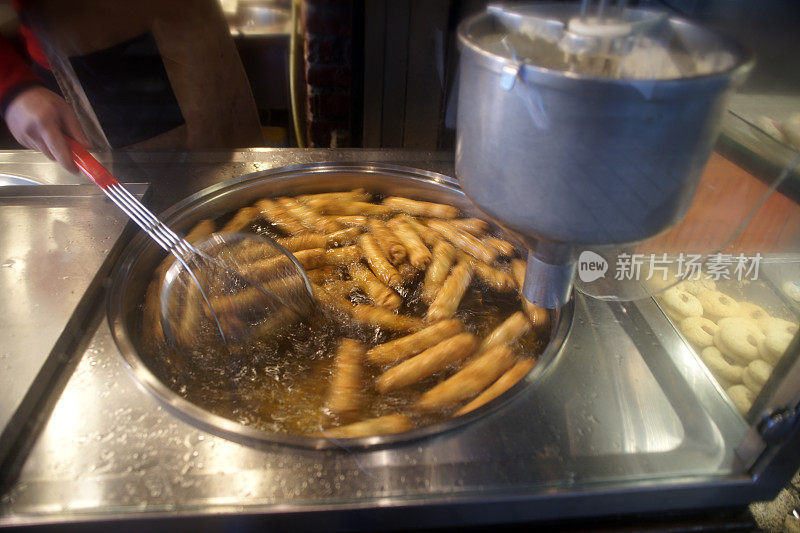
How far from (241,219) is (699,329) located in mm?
1101

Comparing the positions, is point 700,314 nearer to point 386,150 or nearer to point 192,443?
point 386,150

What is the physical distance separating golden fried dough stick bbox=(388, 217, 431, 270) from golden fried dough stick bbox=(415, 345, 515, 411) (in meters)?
0.34

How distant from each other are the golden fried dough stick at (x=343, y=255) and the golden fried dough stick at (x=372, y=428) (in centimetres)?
49

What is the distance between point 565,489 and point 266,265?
679 mm

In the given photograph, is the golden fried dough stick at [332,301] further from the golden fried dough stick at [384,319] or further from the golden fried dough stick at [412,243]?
the golden fried dough stick at [412,243]

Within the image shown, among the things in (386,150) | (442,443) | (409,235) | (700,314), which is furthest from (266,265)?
(700,314)

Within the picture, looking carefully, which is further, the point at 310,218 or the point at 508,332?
the point at 310,218

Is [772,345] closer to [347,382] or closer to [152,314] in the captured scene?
[347,382]

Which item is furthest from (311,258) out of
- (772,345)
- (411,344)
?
(772,345)

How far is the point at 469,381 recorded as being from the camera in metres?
0.91

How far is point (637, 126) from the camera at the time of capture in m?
0.51

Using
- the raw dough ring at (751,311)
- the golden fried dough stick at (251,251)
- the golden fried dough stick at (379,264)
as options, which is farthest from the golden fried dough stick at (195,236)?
the raw dough ring at (751,311)

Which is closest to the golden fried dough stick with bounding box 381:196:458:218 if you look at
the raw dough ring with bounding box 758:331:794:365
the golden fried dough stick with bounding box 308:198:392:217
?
the golden fried dough stick with bounding box 308:198:392:217

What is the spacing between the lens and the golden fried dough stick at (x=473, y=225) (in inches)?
52.5
